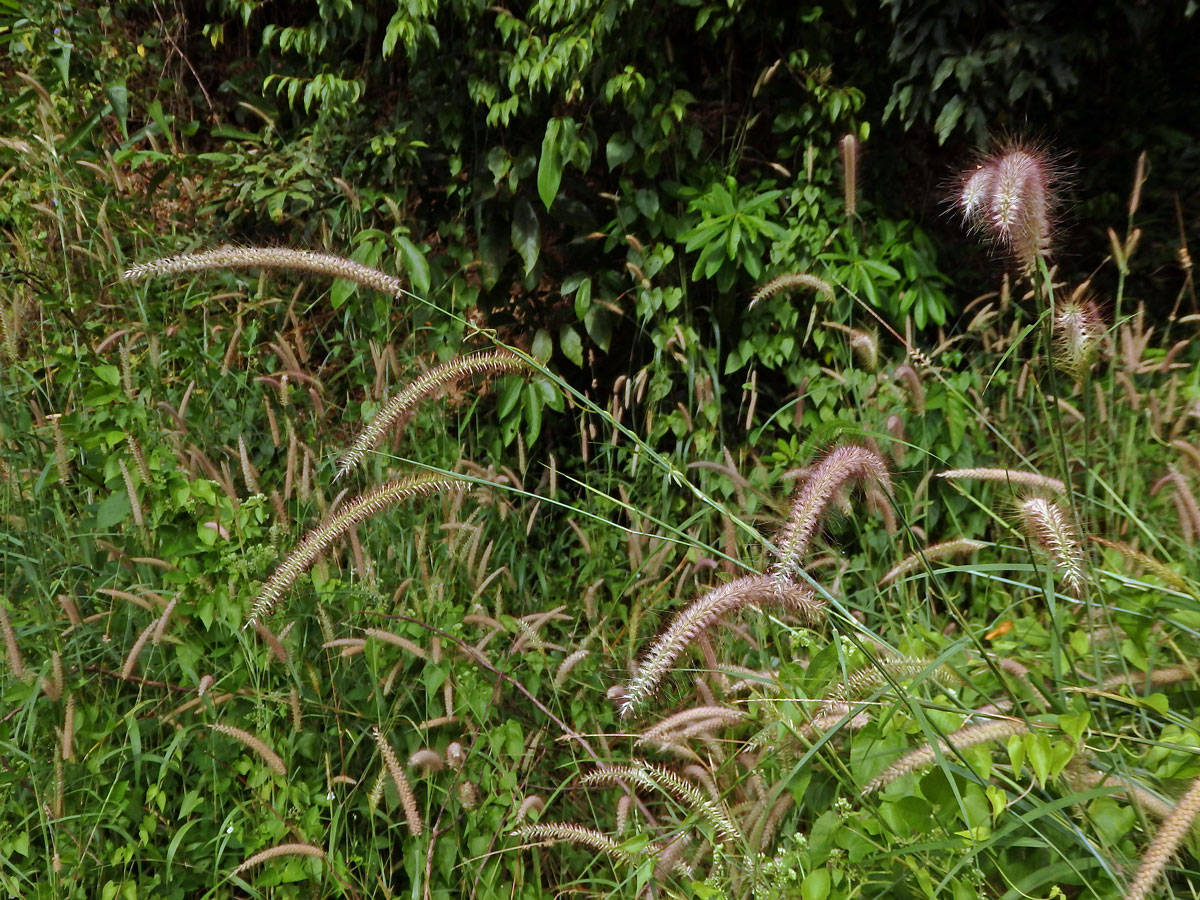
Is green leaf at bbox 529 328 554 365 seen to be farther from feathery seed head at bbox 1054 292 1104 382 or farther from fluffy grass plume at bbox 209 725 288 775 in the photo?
feathery seed head at bbox 1054 292 1104 382

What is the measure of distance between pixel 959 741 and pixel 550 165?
7.84 feet

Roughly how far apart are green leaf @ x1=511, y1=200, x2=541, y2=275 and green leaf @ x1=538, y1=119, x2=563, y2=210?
0.72ft

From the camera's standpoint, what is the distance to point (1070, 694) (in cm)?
173

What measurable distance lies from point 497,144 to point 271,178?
3.70 feet

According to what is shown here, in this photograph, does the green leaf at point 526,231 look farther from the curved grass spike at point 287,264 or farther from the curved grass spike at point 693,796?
the curved grass spike at point 693,796

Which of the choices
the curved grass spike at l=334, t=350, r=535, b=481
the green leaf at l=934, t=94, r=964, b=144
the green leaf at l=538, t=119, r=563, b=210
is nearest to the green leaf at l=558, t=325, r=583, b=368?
the green leaf at l=538, t=119, r=563, b=210

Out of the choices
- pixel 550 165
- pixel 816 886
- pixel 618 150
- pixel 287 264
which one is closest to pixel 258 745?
pixel 287 264

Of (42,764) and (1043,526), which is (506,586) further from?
(1043,526)

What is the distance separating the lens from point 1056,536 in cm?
135

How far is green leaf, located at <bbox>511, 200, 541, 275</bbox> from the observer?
11.4ft

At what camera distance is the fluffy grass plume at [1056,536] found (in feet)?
4.38

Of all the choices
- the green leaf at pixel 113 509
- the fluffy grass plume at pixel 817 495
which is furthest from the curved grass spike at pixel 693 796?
the green leaf at pixel 113 509

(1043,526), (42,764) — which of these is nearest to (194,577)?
(42,764)

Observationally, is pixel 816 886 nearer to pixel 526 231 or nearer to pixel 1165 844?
pixel 1165 844
